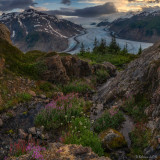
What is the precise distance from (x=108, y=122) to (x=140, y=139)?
1963mm

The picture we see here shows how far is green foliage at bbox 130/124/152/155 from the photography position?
21.2 feet

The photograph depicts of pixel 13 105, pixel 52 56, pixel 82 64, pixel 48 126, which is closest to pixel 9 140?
pixel 48 126

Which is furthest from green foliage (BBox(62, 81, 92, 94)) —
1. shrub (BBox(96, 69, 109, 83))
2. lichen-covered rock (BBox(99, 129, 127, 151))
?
lichen-covered rock (BBox(99, 129, 127, 151))

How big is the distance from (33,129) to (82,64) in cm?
1365

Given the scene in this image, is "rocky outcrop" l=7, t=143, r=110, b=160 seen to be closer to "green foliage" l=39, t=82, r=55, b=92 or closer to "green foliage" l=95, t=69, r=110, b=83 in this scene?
"green foliage" l=39, t=82, r=55, b=92

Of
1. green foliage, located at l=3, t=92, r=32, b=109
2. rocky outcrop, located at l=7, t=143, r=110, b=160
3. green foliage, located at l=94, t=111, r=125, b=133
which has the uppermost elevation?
rocky outcrop, located at l=7, t=143, r=110, b=160

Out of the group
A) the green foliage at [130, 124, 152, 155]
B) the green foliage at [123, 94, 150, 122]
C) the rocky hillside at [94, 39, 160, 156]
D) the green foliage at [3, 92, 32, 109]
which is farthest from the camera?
the green foliage at [3, 92, 32, 109]

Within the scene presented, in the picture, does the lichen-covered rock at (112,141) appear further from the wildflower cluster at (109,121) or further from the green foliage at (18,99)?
the green foliage at (18,99)

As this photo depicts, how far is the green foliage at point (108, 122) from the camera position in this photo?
8.35 metres

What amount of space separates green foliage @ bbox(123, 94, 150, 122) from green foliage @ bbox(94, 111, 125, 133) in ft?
2.33

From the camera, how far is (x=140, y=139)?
6.78 metres

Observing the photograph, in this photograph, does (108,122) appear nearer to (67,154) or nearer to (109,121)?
(109,121)

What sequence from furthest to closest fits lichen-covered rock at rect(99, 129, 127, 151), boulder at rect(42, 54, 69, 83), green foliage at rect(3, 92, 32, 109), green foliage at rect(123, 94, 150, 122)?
boulder at rect(42, 54, 69, 83) < green foliage at rect(3, 92, 32, 109) < green foliage at rect(123, 94, 150, 122) < lichen-covered rock at rect(99, 129, 127, 151)

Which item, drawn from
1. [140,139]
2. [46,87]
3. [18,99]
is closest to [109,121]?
[140,139]
